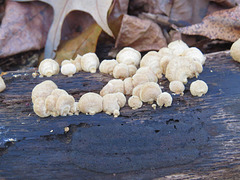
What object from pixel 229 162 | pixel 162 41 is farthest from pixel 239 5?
pixel 229 162

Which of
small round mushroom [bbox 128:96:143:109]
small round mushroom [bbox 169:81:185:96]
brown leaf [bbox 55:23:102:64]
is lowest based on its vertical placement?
brown leaf [bbox 55:23:102:64]

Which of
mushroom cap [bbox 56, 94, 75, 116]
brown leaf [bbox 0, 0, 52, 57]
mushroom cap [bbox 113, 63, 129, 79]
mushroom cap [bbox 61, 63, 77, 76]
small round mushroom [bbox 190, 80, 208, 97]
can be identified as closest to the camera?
mushroom cap [bbox 56, 94, 75, 116]

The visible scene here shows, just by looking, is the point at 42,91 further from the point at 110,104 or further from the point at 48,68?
the point at 110,104

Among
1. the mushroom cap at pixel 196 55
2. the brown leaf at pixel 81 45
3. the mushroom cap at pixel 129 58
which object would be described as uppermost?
the mushroom cap at pixel 196 55

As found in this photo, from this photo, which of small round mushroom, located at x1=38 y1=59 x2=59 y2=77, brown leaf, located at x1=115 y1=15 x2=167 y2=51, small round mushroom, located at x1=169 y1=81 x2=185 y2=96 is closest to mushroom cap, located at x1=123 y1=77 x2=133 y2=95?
small round mushroom, located at x1=169 y1=81 x2=185 y2=96

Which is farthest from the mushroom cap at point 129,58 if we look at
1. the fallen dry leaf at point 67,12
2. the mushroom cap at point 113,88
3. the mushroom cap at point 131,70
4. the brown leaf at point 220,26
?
the brown leaf at point 220,26

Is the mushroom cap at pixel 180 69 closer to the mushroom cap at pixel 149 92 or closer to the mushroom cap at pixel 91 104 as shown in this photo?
the mushroom cap at pixel 149 92

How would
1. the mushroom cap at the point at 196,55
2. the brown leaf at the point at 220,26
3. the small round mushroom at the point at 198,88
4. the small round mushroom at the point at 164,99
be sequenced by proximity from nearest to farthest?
the small round mushroom at the point at 164,99, the small round mushroom at the point at 198,88, the mushroom cap at the point at 196,55, the brown leaf at the point at 220,26

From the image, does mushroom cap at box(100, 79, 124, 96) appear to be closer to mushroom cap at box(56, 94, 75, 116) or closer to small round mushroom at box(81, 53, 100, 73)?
mushroom cap at box(56, 94, 75, 116)
